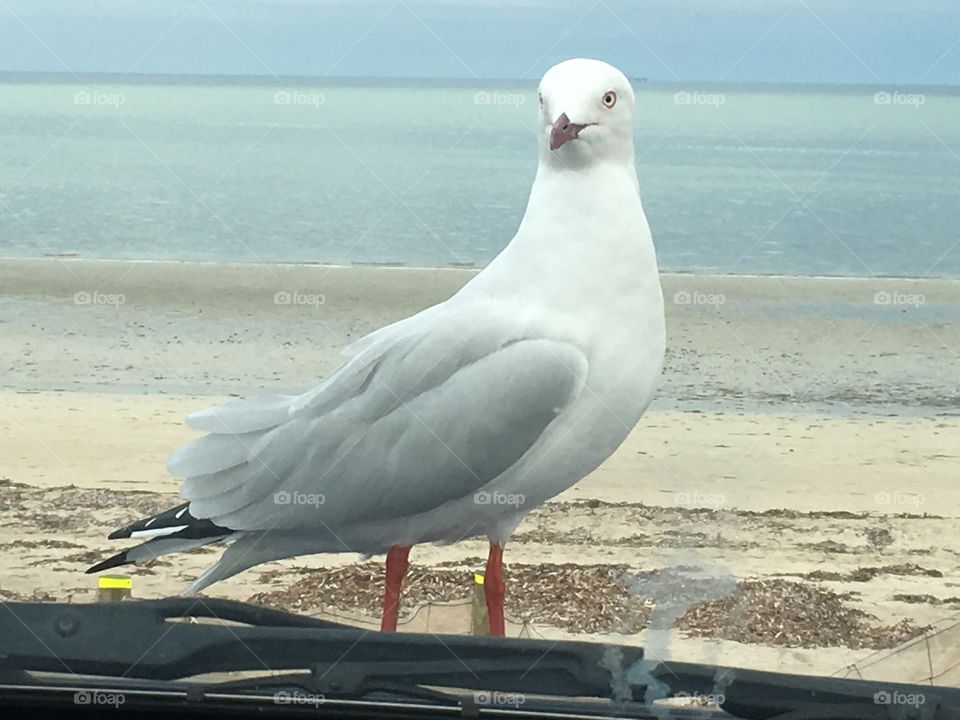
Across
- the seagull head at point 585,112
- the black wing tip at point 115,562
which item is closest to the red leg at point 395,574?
the black wing tip at point 115,562

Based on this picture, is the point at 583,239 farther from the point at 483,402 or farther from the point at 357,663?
the point at 357,663

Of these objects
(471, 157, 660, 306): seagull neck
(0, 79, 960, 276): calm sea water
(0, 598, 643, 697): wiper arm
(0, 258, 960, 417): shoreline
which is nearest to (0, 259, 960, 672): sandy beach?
(0, 258, 960, 417): shoreline

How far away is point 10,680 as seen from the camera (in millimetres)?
1300

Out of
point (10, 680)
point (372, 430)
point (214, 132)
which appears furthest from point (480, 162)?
point (10, 680)

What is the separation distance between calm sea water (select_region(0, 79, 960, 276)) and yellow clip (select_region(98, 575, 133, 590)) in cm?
74

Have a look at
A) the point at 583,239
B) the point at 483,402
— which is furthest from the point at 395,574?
the point at 583,239

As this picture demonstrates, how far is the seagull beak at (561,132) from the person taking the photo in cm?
167

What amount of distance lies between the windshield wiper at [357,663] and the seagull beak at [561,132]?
67 cm

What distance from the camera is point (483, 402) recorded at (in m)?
1.79

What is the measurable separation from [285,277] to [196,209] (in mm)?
375

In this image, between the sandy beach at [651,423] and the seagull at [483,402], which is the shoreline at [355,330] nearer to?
the sandy beach at [651,423]

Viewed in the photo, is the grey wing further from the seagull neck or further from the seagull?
the seagull neck

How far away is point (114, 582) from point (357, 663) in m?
0.72

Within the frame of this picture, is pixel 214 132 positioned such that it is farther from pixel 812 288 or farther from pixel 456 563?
pixel 812 288
